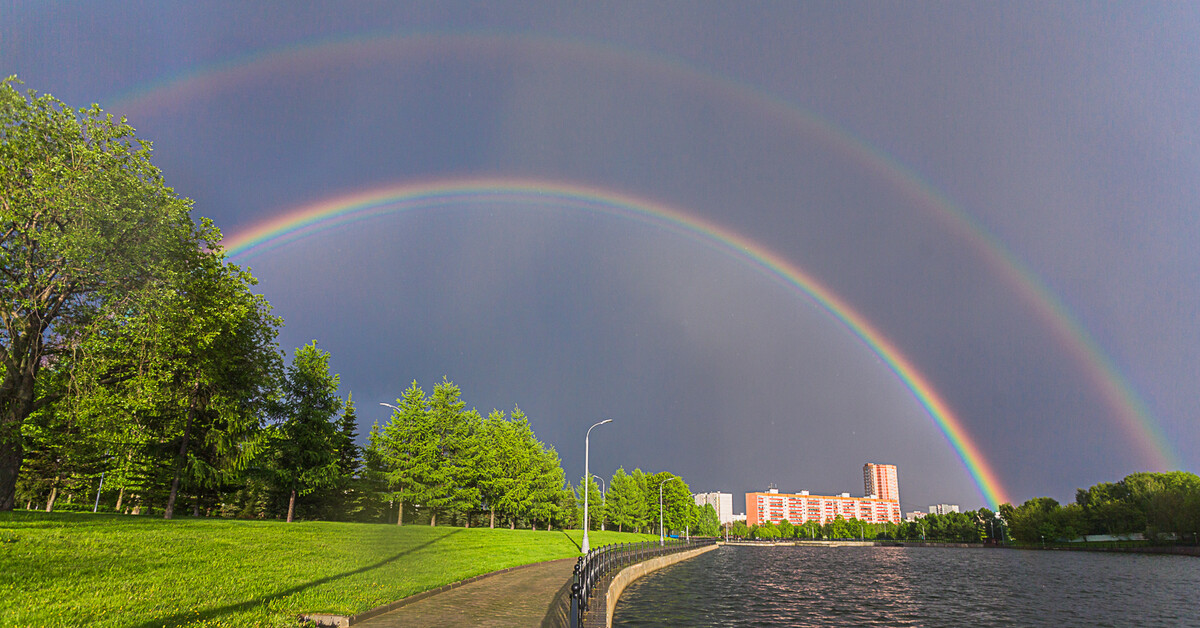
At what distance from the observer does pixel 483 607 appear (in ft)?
48.1

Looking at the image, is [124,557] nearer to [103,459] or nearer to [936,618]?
[103,459]

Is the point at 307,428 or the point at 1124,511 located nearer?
the point at 307,428

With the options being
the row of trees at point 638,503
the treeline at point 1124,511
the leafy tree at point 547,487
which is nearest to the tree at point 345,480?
the leafy tree at point 547,487

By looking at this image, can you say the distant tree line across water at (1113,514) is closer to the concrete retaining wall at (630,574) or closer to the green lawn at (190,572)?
the concrete retaining wall at (630,574)

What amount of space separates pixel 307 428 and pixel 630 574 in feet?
81.9

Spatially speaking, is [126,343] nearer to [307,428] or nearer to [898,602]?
[307,428]

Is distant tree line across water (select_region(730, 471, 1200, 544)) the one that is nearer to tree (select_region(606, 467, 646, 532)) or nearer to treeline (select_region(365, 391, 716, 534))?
tree (select_region(606, 467, 646, 532))

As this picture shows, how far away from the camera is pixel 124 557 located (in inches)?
609

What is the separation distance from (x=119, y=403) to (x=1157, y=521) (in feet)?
503

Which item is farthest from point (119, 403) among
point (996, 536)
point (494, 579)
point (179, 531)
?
point (996, 536)

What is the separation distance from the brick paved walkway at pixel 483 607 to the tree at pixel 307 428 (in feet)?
84.2

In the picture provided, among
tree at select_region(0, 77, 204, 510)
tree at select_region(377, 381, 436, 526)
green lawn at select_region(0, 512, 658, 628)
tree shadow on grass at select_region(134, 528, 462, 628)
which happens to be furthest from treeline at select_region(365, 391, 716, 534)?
tree shadow on grass at select_region(134, 528, 462, 628)

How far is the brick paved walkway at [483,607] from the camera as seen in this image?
40.6 ft

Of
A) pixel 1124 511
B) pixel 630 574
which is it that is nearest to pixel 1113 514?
pixel 1124 511
